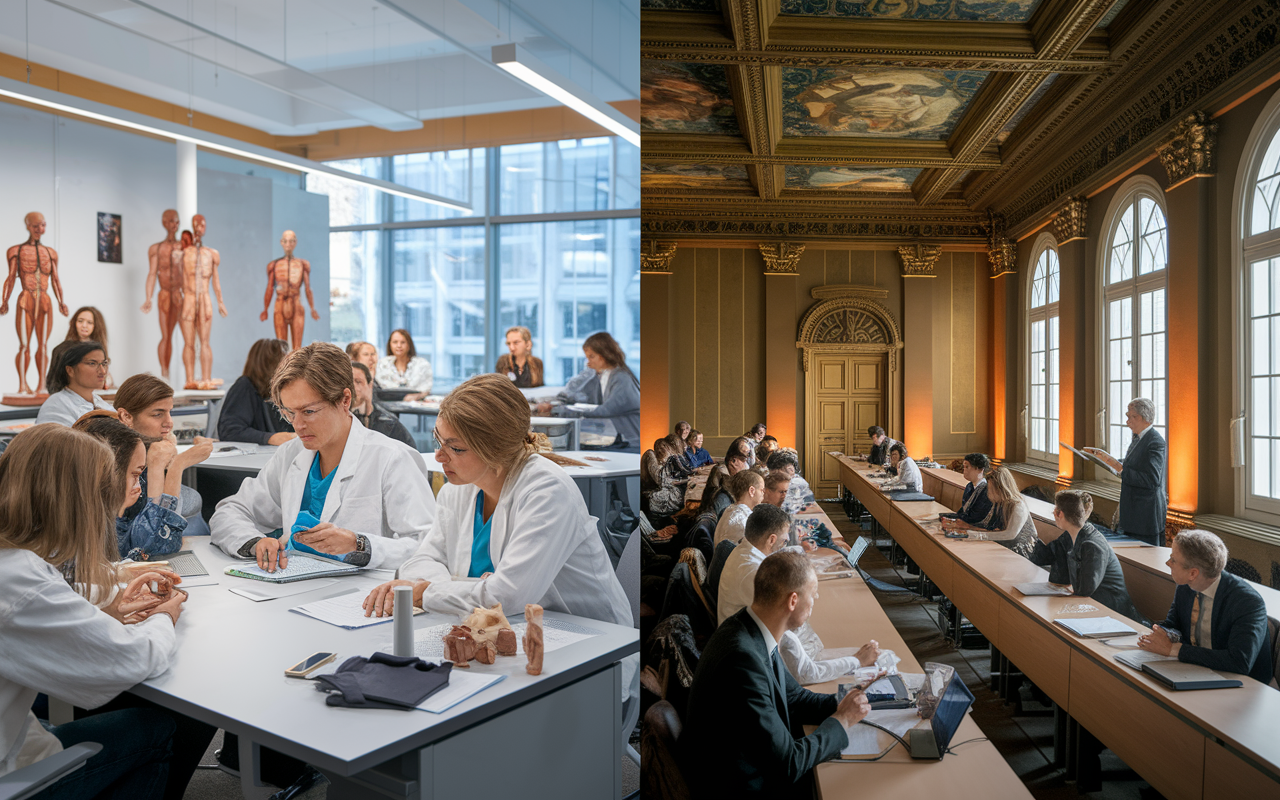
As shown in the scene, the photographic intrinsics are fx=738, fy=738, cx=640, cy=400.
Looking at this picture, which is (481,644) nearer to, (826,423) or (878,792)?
(878,792)

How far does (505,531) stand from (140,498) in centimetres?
184

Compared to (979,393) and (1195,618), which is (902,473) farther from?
(1195,618)

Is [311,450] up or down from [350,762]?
up

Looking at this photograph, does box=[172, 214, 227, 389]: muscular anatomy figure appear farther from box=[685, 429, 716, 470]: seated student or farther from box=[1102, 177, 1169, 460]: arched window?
box=[1102, 177, 1169, 460]: arched window

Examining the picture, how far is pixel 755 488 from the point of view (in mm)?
2965

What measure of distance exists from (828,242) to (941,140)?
1.32 feet

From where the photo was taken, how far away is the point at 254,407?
15.2 ft

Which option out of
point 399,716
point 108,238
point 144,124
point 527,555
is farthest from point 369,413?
point 399,716

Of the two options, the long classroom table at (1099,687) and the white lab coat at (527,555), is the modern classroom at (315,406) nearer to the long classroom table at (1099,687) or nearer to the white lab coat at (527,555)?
the white lab coat at (527,555)

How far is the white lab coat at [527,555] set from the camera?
2.09 meters

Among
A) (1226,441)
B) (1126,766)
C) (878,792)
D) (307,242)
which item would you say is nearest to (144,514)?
(878,792)

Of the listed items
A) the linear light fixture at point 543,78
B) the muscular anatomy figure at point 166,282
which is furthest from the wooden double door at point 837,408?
the muscular anatomy figure at point 166,282

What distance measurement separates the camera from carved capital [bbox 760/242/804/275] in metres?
2.26

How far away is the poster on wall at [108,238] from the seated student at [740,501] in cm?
444
